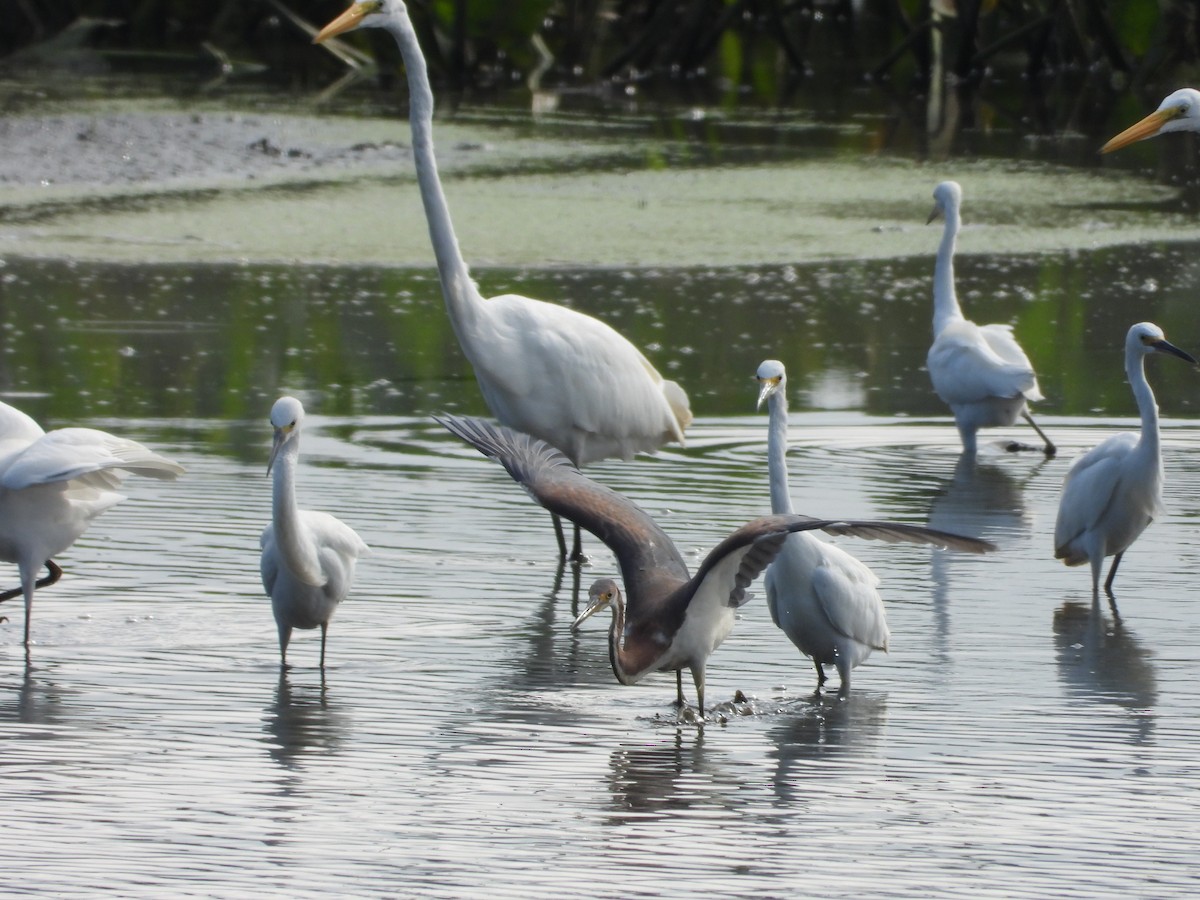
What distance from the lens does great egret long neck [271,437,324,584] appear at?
5844 mm

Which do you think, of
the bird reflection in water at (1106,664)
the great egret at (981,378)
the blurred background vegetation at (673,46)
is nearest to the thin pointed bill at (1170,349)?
the bird reflection in water at (1106,664)

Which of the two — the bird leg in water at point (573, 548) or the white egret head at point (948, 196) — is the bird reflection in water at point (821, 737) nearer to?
the bird leg in water at point (573, 548)

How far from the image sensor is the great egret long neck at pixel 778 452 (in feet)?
20.2

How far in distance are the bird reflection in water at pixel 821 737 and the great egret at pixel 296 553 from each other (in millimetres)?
1401

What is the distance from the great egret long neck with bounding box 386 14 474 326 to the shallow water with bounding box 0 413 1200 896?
88 centimetres

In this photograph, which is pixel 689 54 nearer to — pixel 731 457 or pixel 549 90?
pixel 549 90

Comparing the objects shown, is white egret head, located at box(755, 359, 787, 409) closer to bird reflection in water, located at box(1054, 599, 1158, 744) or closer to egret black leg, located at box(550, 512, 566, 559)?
bird reflection in water, located at box(1054, 599, 1158, 744)

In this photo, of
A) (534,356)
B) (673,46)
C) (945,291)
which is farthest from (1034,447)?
(673,46)

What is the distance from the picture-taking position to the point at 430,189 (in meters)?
8.16

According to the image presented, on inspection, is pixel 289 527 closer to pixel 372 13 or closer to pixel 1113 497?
pixel 1113 497

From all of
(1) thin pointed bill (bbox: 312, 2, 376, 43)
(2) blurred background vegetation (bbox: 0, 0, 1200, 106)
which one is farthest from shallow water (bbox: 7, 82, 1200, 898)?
(2) blurred background vegetation (bbox: 0, 0, 1200, 106)

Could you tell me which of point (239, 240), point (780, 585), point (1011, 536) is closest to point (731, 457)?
point (1011, 536)

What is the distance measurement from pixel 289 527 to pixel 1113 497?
9.35 ft

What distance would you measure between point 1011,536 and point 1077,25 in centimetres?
1851
